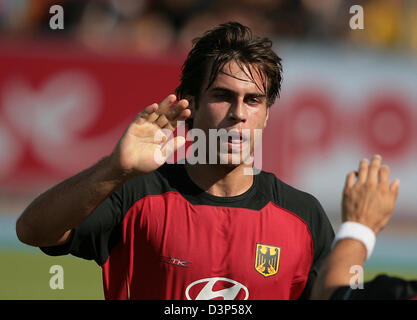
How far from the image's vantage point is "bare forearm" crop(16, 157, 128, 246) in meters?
3.64

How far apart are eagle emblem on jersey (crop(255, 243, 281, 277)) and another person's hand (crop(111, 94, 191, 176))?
34.8 inches

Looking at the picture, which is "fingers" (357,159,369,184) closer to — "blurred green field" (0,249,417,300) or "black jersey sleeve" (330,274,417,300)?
"black jersey sleeve" (330,274,417,300)

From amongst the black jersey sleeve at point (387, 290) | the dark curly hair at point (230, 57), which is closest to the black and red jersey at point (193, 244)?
the dark curly hair at point (230, 57)

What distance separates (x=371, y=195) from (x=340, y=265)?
36 centimetres

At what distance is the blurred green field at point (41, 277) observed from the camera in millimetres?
8156

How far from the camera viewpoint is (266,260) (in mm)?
4176

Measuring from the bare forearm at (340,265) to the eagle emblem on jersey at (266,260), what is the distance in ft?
2.98

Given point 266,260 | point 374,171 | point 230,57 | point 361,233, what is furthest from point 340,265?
point 230,57

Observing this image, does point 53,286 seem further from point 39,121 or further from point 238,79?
point 238,79

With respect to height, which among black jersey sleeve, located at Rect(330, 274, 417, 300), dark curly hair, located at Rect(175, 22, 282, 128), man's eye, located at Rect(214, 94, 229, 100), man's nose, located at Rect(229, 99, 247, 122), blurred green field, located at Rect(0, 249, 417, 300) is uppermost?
dark curly hair, located at Rect(175, 22, 282, 128)

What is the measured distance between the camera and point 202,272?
4082 mm

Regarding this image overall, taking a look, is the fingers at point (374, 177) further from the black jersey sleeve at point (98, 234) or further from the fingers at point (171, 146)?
the black jersey sleeve at point (98, 234)

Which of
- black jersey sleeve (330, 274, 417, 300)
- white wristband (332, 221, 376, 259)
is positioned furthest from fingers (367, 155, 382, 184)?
black jersey sleeve (330, 274, 417, 300)
